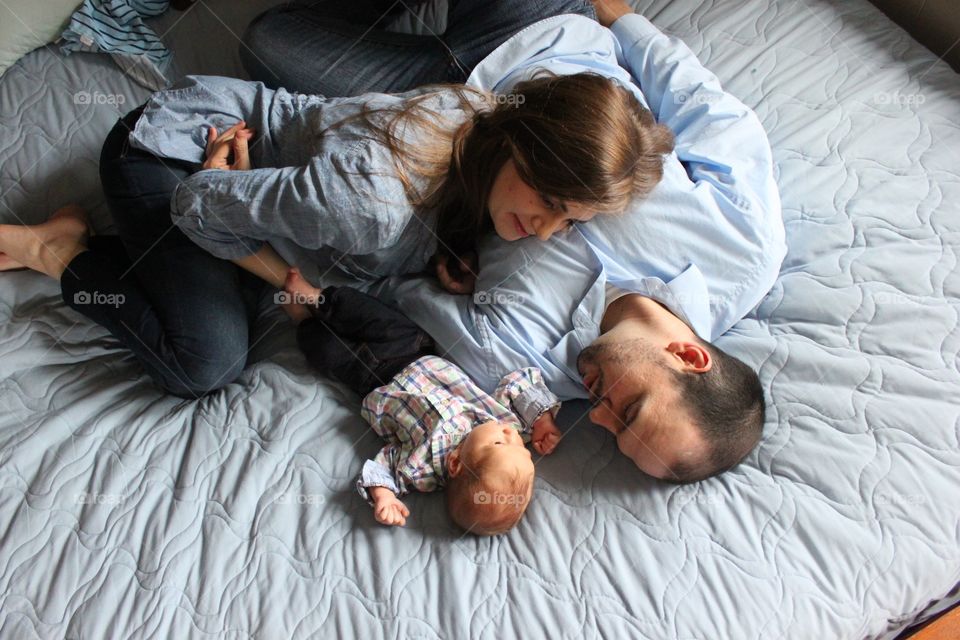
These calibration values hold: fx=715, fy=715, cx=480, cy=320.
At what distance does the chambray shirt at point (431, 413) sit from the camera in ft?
3.00

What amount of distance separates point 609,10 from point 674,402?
2.56 ft

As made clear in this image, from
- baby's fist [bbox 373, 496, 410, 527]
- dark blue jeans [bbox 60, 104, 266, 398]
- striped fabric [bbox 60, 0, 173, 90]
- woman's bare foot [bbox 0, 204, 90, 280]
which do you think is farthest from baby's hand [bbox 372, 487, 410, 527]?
striped fabric [bbox 60, 0, 173, 90]

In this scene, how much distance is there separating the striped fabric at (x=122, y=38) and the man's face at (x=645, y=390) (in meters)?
0.97

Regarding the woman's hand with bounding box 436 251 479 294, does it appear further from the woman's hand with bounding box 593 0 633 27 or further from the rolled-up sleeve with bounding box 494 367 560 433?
the woman's hand with bounding box 593 0 633 27

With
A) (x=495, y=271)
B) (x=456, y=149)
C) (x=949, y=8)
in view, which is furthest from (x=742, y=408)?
(x=949, y=8)

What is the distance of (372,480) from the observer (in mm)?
899

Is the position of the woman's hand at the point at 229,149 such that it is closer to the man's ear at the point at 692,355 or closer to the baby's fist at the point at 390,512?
the baby's fist at the point at 390,512

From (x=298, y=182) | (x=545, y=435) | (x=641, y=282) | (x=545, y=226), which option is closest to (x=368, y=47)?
(x=298, y=182)

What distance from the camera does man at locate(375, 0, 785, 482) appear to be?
0.91 m

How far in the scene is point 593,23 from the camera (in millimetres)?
1205

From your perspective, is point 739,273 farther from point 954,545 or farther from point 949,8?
point 949,8

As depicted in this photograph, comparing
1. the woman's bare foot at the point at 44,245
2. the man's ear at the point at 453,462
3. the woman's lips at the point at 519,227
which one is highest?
the woman's lips at the point at 519,227

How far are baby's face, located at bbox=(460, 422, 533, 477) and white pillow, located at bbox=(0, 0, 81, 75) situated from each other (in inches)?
42.7

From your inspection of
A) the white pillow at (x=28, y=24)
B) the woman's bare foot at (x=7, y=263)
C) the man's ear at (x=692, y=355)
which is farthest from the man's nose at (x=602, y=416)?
the white pillow at (x=28, y=24)
